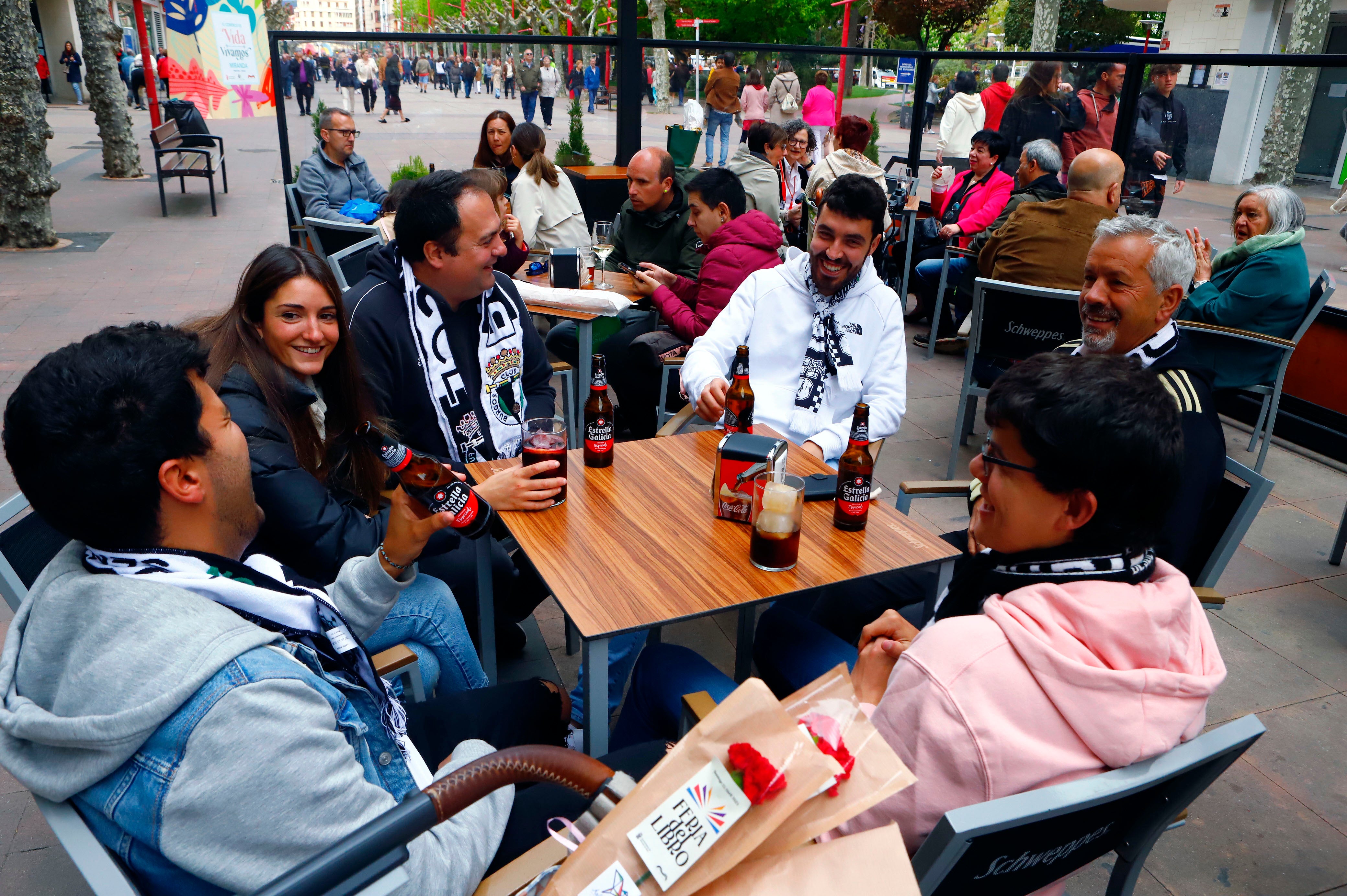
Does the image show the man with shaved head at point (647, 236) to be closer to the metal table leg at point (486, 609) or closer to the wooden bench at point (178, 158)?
the metal table leg at point (486, 609)

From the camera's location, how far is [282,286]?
7.97ft

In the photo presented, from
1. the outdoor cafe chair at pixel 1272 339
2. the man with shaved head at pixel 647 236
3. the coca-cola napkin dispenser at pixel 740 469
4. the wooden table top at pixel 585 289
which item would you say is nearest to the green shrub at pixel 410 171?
the man with shaved head at pixel 647 236

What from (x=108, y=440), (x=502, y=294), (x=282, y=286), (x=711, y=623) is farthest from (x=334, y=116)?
(x=108, y=440)

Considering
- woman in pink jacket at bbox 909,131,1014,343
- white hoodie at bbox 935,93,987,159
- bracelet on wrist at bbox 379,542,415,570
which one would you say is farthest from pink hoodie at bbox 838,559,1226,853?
white hoodie at bbox 935,93,987,159

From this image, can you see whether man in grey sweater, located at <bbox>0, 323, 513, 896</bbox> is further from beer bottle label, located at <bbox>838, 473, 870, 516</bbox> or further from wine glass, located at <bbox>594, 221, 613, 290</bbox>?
wine glass, located at <bbox>594, 221, 613, 290</bbox>

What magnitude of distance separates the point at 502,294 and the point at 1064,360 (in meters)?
2.09

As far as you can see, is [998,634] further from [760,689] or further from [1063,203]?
[1063,203]

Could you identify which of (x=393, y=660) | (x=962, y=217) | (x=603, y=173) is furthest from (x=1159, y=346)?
(x=603, y=173)

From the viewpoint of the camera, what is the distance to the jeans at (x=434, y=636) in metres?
2.17

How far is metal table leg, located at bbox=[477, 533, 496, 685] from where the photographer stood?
8.07 ft

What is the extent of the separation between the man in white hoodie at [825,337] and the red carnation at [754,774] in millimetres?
1993

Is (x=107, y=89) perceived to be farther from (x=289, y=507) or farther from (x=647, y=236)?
(x=289, y=507)

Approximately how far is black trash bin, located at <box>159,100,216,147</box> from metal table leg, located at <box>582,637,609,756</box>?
11.8 meters

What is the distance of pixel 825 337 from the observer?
3.25 meters
